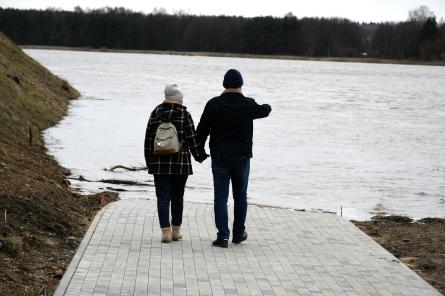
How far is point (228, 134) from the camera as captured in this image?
327 inches

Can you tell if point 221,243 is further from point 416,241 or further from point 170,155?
point 416,241

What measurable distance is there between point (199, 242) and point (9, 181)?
2935 millimetres

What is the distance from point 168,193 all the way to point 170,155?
44 cm

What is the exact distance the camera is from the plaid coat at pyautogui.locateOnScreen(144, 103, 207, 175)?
8297 millimetres

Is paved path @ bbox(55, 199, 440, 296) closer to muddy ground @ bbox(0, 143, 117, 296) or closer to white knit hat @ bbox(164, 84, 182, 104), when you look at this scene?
muddy ground @ bbox(0, 143, 117, 296)

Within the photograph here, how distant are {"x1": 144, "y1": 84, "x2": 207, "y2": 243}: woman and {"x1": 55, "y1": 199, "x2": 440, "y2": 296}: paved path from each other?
50 centimetres

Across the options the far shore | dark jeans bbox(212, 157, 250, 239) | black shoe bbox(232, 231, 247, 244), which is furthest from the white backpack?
the far shore

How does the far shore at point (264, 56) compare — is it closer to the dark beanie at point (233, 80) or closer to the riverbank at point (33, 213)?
the riverbank at point (33, 213)

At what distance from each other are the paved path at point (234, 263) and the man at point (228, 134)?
514mm

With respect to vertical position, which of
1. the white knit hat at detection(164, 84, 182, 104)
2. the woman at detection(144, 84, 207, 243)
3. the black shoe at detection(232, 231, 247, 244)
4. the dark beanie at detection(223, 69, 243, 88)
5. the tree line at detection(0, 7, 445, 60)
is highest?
the dark beanie at detection(223, 69, 243, 88)

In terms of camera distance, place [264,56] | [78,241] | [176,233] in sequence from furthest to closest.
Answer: [264,56] → [78,241] → [176,233]

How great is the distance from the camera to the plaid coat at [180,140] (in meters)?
8.30

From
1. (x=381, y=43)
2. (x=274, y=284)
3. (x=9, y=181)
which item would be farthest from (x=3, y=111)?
(x=381, y=43)

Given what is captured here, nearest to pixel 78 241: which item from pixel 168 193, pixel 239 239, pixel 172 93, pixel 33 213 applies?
pixel 33 213
